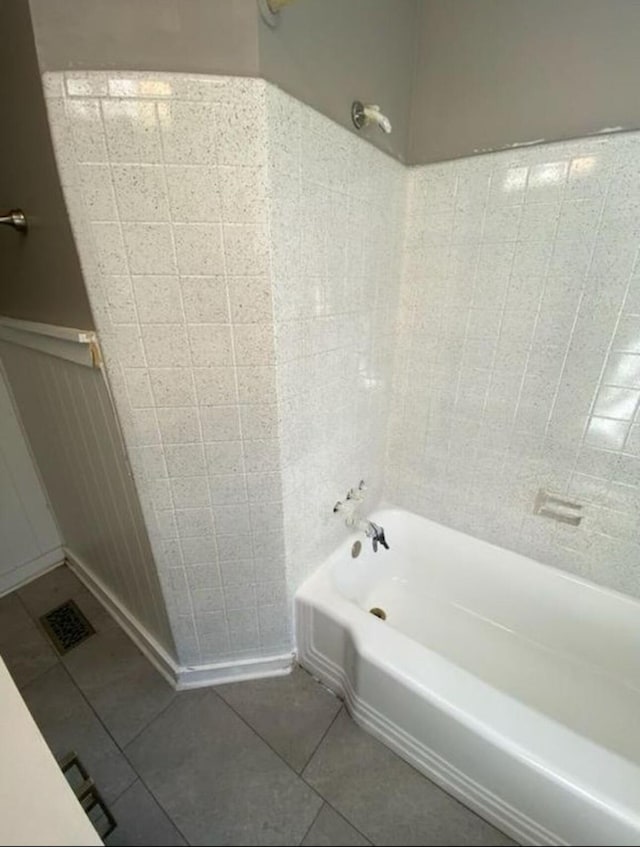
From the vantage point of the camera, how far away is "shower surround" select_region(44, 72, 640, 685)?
668 mm

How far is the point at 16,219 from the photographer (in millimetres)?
851

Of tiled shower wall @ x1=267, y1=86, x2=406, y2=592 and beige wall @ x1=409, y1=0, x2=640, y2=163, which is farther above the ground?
beige wall @ x1=409, y1=0, x2=640, y2=163

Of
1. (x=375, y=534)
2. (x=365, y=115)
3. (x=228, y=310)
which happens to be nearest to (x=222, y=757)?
(x=375, y=534)

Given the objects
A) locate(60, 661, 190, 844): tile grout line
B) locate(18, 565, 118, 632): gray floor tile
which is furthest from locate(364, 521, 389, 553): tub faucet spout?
locate(18, 565, 118, 632): gray floor tile

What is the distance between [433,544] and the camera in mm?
1493

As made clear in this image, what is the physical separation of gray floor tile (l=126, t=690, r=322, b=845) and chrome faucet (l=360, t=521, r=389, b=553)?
2.25 ft

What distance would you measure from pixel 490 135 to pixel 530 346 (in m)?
0.67

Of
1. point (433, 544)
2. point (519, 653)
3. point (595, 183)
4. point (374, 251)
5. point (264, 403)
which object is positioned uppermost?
point (595, 183)

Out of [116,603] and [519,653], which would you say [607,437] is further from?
[116,603]

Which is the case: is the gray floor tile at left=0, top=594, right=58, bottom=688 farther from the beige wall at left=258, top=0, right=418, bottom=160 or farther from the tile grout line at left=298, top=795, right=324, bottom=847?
the beige wall at left=258, top=0, right=418, bottom=160

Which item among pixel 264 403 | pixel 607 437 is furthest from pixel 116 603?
pixel 607 437

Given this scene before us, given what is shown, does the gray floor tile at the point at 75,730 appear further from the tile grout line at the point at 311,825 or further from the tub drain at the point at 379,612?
the tub drain at the point at 379,612

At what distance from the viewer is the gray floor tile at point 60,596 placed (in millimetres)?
1380

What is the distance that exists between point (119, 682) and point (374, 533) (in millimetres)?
1004
